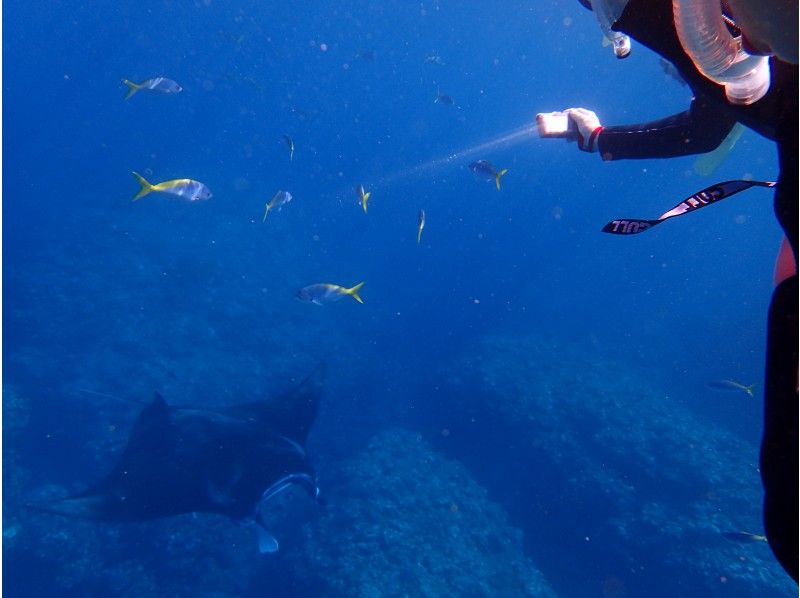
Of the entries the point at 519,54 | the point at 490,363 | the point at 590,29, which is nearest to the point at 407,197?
the point at 590,29

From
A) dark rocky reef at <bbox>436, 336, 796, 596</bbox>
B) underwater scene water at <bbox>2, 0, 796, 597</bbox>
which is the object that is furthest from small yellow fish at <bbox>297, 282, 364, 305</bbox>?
dark rocky reef at <bbox>436, 336, 796, 596</bbox>

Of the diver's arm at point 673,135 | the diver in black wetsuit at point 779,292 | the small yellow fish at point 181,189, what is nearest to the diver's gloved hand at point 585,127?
the diver's arm at point 673,135

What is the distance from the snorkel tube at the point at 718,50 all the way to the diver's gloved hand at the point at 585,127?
61.7 inches

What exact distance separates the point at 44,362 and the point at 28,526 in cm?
533

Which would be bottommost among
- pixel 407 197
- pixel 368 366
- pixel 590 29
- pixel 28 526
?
pixel 407 197

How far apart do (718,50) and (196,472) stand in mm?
6741

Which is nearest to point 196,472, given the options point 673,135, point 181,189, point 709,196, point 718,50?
point 181,189

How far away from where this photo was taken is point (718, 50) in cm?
107

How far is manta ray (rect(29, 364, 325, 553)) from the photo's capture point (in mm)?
5840

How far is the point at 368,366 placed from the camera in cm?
1708

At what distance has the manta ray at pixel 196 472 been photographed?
5840 mm

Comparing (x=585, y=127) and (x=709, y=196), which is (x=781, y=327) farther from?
(x=585, y=127)

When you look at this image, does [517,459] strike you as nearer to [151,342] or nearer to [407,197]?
[151,342]

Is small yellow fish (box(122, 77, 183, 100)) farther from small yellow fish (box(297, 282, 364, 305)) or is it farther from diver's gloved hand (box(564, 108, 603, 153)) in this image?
diver's gloved hand (box(564, 108, 603, 153))
